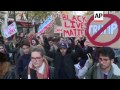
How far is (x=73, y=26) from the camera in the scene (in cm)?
1127

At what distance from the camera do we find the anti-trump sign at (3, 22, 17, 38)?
11.3 m

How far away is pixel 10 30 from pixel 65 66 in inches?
57.8

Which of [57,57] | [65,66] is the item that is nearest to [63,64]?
[65,66]

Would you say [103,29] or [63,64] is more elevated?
[103,29]

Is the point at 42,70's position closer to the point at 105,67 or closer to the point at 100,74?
the point at 100,74

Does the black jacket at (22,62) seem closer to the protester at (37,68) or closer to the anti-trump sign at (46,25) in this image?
the protester at (37,68)

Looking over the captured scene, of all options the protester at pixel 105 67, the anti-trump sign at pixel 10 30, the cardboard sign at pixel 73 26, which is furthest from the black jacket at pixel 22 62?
the protester at pixel 105 67

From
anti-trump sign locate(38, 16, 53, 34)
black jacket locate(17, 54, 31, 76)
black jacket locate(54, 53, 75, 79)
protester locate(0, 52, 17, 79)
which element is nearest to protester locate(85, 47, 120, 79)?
black jacket locate(54, 53, 75, 79)

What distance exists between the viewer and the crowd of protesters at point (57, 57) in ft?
36.9

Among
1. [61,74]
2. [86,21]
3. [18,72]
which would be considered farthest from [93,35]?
[18,72]

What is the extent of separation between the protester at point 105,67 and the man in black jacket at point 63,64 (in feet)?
1.33
